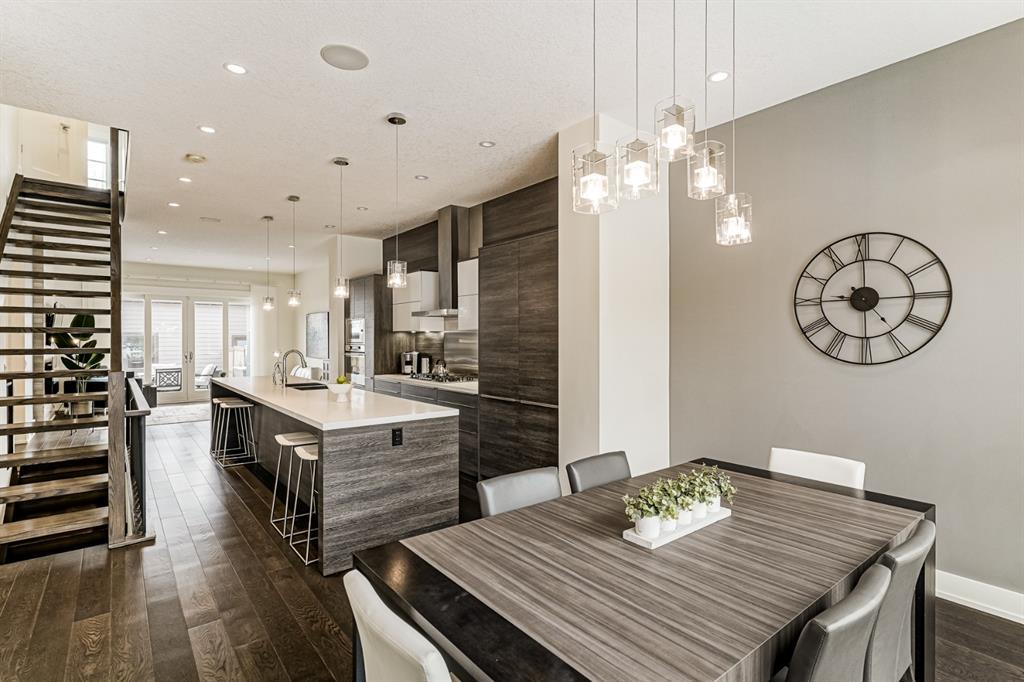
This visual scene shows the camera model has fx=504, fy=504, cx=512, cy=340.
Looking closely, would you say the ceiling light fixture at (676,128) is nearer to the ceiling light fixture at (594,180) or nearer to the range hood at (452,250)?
the ceiling light fixture at (594,180)

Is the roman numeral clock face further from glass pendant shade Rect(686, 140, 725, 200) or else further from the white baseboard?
glass pendant shade Rect(686, 140, 725, 200)

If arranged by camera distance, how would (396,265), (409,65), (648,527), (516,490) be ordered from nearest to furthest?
(648,527)
(516,490)
(409,65)
(396,265)

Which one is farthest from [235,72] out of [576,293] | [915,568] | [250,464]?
[250,464]

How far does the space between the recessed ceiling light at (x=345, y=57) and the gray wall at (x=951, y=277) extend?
2552 millimetres

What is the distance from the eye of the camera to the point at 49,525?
3371mm

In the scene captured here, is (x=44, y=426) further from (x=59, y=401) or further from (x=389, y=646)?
(x=389, y=646)

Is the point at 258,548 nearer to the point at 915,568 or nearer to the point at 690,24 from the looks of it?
the point at 915,568

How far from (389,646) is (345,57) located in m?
2.79

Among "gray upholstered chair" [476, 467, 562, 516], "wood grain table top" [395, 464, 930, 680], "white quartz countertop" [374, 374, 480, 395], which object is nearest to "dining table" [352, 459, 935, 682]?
"wood grain table top" [395, 464, 930, 680]

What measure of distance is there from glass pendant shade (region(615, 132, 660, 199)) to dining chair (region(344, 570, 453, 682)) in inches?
58.4

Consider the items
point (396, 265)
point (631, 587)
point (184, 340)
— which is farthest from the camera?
point (184, 340)

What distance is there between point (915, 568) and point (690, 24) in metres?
2.43

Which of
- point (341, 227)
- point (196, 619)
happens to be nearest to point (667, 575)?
point (196, 619)

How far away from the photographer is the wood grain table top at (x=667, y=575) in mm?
1047
